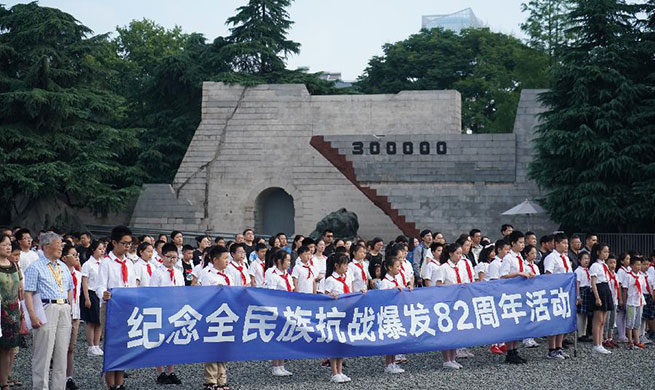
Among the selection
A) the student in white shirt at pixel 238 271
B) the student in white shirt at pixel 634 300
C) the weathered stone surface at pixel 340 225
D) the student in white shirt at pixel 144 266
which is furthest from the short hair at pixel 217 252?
the weathered stone surface at pixel 340 225

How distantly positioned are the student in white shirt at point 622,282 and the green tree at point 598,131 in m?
10.0

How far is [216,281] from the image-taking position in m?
9.88

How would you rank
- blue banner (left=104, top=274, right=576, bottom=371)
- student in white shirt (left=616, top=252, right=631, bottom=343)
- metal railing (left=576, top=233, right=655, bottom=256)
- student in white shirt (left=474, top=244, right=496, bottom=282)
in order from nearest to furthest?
blue banner (left=104, top=274, right=576, bottom=371) < student in white shirt (left=474, top=244, right=496, bottom=282) < student in white shirt (left=616, top=252, right=631, bottom=343) < metal railing (left=576, top=233, right=655, bottom=256)

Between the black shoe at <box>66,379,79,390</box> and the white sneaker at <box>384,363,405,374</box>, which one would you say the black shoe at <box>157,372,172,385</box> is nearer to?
the black shoe at <box>66,379,79,390</box>

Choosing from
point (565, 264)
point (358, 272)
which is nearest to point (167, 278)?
point (358, 272)

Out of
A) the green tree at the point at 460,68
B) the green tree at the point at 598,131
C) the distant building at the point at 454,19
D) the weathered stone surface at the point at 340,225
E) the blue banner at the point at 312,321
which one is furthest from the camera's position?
the distant building at the point at 454,19

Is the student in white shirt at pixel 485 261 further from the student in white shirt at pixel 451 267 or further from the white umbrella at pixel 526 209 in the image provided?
the white umbrella at pixel 526 209

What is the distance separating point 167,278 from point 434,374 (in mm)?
3237

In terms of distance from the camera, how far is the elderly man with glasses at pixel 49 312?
8.59 meters

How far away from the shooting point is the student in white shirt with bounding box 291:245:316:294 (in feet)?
36.9

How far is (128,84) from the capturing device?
43.6 metres

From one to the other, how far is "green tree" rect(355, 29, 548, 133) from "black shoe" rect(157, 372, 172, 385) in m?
35.0

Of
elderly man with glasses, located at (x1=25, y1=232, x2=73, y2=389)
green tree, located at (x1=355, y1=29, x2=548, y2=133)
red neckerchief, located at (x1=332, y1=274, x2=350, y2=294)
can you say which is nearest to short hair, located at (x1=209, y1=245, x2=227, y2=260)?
red neckerchief, located at (x1=332, y1=274, x2=350, y2=294)

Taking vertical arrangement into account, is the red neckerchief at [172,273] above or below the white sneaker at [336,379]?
above
